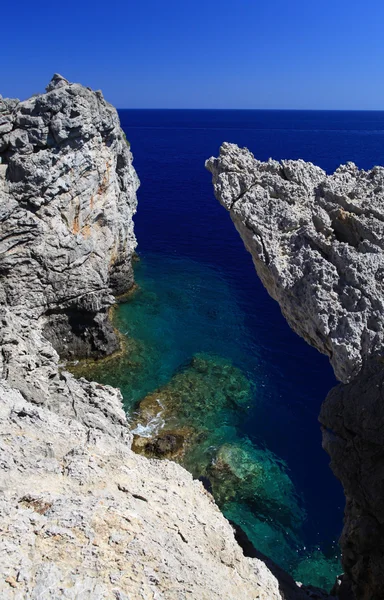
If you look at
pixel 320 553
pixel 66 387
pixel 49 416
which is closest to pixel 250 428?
pixel 320 553

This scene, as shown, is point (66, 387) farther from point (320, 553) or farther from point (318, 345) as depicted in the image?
point (320, 553)

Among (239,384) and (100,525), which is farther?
(239,384)

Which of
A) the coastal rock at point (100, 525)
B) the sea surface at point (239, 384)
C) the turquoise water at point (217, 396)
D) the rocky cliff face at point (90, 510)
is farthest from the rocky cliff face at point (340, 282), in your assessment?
the sea surface at point (239, 384)

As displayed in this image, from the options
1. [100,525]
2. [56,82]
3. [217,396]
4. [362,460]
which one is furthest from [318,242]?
[56,82]

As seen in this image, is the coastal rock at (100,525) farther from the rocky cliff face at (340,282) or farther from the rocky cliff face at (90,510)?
the rocky cliff face at (340,282)

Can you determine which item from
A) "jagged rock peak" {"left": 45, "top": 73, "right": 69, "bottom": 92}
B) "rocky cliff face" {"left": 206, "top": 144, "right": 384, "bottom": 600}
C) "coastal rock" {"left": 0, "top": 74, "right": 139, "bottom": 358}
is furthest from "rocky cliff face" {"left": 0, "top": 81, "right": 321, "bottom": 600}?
"jagged rock peak" {"left": 45, "top": 73, "right": 69, "bottom": 92}

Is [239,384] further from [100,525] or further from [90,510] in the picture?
[100,525]
